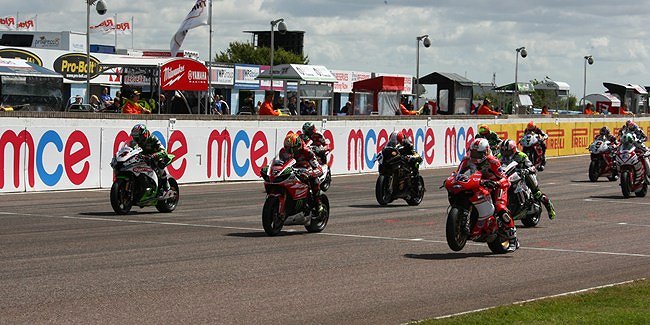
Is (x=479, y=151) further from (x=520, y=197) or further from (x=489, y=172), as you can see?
(x=520, y=197)

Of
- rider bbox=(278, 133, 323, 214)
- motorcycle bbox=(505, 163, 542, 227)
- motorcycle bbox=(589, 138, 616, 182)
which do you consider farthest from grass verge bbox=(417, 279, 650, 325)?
motorcycle bbox=(589, 138, 616, 182)

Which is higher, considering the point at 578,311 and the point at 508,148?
the point at 508,148

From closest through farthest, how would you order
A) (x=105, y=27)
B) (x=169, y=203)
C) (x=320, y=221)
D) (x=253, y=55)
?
(x=320, y=221)
(x=169, y=203)
(x=105, y=27)
(x=253, y=55)

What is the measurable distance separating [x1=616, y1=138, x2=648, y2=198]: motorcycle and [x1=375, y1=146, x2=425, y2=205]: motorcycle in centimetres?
583

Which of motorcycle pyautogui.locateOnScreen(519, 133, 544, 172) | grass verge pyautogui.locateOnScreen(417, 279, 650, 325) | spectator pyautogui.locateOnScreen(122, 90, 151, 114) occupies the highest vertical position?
spectator pyautogui.locateOnScreen(122, 90, 151, 114)

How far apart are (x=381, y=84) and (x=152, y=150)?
950 inches

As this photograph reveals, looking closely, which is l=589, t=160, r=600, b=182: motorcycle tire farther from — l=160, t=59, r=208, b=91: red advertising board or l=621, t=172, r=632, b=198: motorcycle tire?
l=160, t=59, r=208, b=91: red advertising board

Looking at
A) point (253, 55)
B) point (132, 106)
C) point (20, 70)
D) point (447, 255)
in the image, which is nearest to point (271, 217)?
point (447, 255)

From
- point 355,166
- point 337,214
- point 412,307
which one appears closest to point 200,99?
point 355,166

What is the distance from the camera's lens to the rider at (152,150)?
65.7 ft

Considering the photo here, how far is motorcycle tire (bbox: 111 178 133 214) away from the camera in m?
19.6

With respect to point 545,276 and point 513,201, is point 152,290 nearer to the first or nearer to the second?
point 545,276

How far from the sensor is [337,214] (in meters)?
21.1

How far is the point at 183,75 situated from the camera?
3203cm
